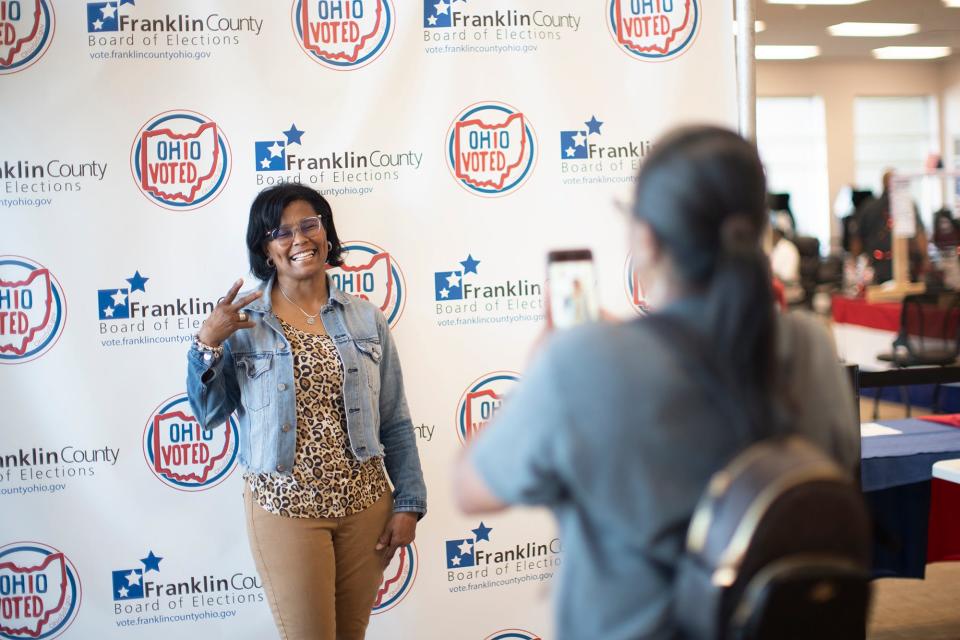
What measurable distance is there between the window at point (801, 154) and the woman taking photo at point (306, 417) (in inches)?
538

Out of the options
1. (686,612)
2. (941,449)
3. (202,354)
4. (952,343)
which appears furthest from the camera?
(952,343)

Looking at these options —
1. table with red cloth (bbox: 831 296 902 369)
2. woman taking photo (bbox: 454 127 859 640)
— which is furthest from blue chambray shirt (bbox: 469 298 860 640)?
table with red cloth (bbox: 831 296 902 369)

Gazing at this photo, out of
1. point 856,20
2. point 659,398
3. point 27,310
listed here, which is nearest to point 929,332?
point 27,310

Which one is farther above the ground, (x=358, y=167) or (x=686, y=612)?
(x=358, y=167)

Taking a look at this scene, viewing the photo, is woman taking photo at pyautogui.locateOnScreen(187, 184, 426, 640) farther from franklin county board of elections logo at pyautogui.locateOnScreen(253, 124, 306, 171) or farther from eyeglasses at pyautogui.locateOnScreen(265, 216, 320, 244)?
franklin county board of elections logo at pyautogui.locateOnScreen(253, 124, 306, 171)

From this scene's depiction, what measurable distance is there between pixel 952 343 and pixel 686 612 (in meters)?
5.78

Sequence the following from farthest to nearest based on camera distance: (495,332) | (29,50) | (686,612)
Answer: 1. (495,332)
2. (29,50)
3. (686,612)

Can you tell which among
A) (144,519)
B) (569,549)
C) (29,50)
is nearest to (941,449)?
(569,549)

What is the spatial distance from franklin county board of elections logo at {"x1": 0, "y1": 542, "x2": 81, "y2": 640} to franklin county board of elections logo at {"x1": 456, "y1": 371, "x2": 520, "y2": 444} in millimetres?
1271

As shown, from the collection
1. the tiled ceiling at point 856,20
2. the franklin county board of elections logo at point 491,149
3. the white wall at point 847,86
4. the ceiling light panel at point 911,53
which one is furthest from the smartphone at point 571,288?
the white wall at point 847,86

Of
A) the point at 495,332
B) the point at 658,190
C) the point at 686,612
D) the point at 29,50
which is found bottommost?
the point at 686,612

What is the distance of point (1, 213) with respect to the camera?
2.61 metres

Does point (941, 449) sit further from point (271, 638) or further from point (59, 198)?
point (59, 198)

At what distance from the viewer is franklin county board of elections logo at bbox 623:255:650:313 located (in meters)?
2.87
